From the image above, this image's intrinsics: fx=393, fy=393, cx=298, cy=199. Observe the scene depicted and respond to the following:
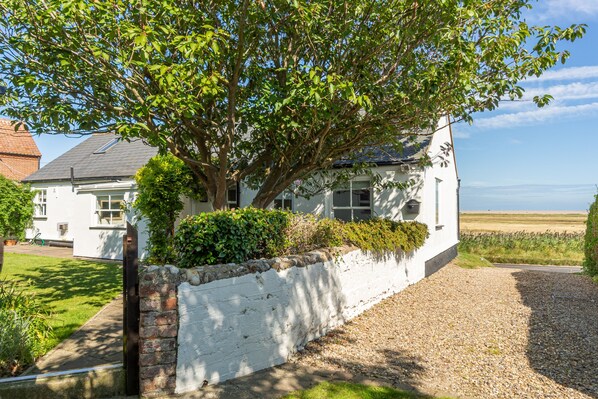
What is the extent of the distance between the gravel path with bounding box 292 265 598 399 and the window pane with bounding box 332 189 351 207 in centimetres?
410

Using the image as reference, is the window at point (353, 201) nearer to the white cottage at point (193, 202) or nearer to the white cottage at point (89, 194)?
the white cottage at point (193, 202)

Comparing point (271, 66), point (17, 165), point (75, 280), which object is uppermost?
point (271, 66)

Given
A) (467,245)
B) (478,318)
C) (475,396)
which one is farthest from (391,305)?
(467,245)

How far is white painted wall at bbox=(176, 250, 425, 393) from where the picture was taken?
463 cm

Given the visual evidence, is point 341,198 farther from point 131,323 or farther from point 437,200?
point 131,323

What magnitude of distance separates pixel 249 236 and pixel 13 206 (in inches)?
664

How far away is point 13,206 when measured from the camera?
17625mm

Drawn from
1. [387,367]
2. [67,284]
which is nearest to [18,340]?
[387,367]

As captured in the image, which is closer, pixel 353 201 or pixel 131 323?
pixel 131 323

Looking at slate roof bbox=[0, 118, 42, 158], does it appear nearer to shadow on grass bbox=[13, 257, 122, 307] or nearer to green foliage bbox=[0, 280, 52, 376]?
shadow on grass bbox=[13, 257, 122, 307]

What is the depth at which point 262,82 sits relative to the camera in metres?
8.06

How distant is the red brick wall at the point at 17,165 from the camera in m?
28.1

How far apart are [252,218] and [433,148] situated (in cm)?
948

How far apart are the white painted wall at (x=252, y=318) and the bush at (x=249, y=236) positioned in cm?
55
